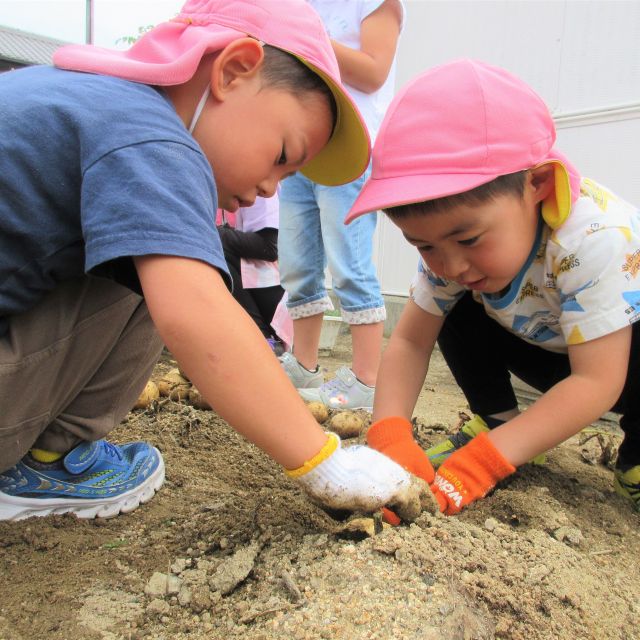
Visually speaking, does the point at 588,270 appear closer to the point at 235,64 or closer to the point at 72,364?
the point at 235,64

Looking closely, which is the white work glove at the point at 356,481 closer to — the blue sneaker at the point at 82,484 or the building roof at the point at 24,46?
the blue sneaker at the point at 82,484

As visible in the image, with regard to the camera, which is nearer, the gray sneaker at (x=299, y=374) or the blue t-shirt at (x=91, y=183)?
the blue t-shirt at (x=91, y=183)

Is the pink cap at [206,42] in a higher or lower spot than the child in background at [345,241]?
higher

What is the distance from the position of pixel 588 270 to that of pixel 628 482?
70cm

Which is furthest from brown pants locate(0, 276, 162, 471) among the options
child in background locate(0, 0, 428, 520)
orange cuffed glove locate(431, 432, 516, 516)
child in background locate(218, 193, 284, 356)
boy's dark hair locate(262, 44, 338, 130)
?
child in background locate(218, 193, 284, 356)

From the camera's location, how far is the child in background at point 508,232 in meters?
1.38

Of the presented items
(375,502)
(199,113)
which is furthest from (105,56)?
(375,502)

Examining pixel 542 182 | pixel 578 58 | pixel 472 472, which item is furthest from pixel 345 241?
pixel 578 58

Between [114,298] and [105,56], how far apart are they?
19.0 inches

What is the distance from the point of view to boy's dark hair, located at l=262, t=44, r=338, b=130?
1244 mm

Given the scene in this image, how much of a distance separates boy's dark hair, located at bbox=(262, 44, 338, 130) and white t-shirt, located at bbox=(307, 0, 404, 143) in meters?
1.06

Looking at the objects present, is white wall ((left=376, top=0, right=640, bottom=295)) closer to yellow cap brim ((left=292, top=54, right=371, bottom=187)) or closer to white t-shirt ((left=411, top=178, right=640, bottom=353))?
white t-shirt ((left=411, top=178, right=640, bottom=353))

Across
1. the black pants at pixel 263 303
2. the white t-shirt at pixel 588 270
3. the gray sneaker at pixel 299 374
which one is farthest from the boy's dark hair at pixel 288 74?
the black pants at pixel 263 303

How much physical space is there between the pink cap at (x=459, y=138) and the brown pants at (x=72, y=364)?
0.61 m
